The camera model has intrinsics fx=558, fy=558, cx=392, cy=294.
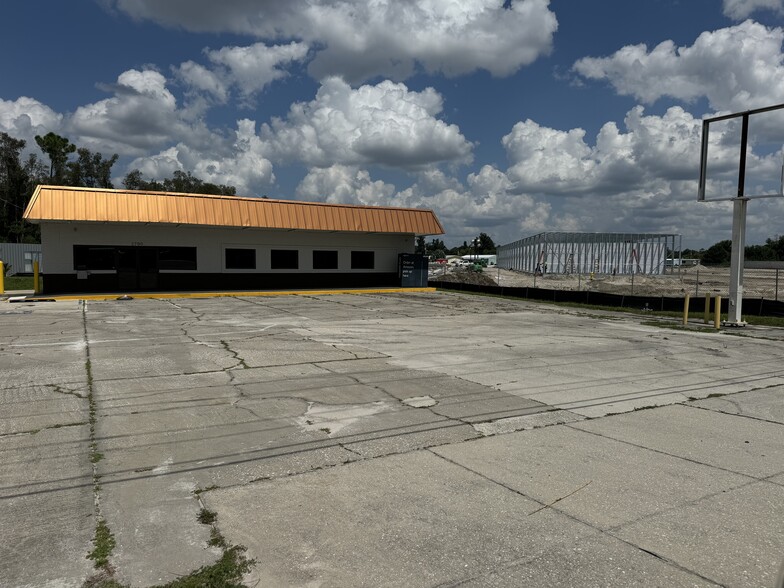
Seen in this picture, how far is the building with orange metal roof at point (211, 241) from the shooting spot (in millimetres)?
25375

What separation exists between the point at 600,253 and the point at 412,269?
106ft

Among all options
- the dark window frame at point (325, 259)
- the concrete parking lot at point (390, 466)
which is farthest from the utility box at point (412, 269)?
the concrete parking lot at point (390, 466)

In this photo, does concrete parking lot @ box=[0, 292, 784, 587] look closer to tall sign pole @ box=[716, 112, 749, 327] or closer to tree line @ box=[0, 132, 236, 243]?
tall sign pole @ box=[716, 112, 749, 327]

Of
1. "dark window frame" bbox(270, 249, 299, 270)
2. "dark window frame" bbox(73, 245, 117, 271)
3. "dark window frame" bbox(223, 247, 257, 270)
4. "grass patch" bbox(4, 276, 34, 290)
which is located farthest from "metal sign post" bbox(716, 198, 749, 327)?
"grass patch" bbox(4, 276, 34, 290)

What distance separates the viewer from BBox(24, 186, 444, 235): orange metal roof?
24.2m

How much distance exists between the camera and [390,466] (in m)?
5.36

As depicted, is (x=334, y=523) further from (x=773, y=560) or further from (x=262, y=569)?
(x=773, y=560)

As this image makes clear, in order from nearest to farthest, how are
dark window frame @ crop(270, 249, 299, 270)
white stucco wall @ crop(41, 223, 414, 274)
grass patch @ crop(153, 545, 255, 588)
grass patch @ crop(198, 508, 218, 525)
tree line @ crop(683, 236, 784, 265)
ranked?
grass patch @ crop(153, 545, 255, 588), grass patch @ crop(198, 508, 218, 525), white stucco wall @ crop(41, 223, 414, 274), dark window frame @ crop(270, 249, 299, 270), tree line @ crop(683, 236, 784, 265)

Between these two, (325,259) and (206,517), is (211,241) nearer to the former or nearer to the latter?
(325,259)

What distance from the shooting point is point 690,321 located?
2033 centimetres

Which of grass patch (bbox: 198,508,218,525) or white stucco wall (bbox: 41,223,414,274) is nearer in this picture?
grass patch (bbox: 198,508,218,525)

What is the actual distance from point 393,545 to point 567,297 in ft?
81.6

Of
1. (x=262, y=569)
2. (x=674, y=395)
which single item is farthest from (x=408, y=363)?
(x=262, y=569)

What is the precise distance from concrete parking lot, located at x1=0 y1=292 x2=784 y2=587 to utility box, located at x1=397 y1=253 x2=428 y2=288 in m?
A: 22.1
